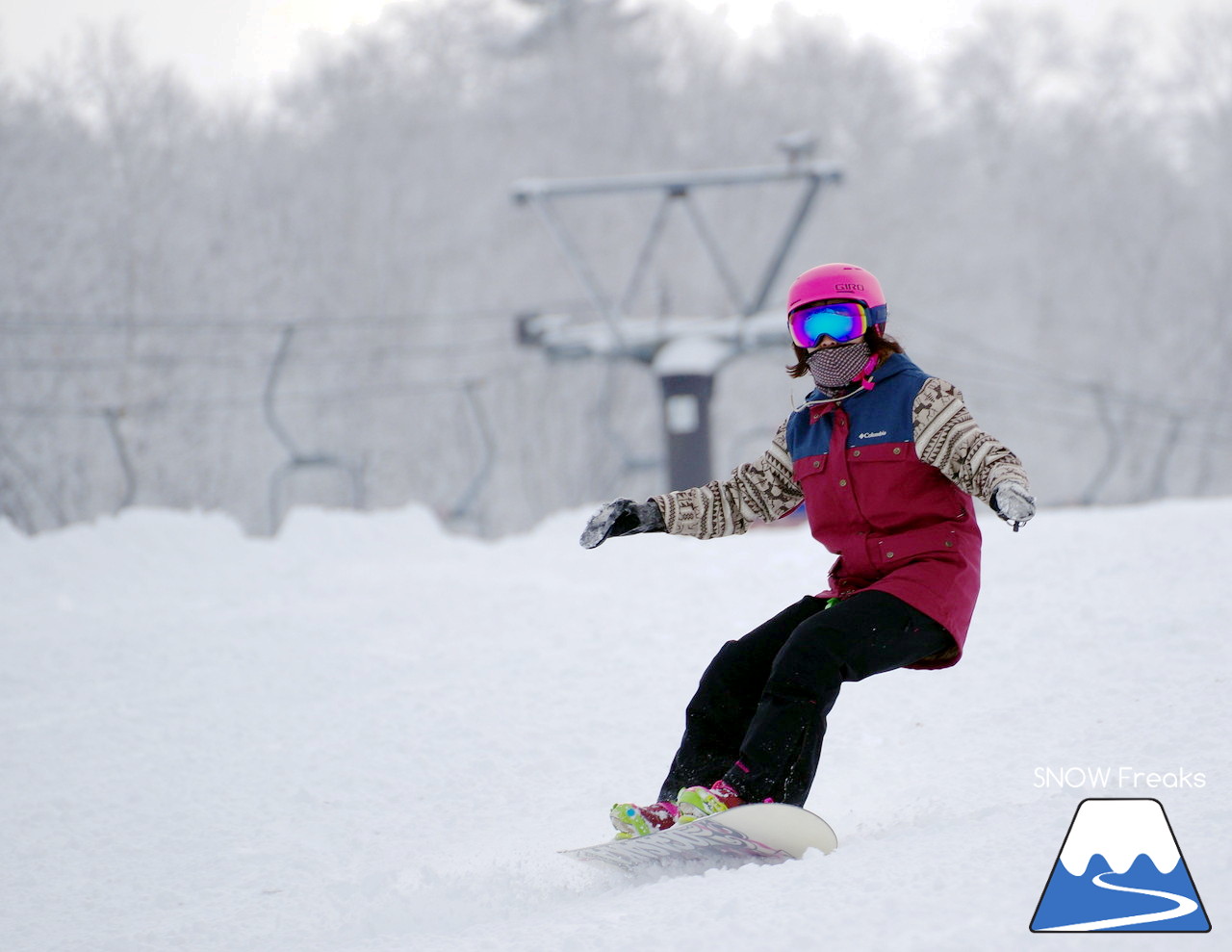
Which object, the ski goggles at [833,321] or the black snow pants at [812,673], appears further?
the ski goggles at [833,321]

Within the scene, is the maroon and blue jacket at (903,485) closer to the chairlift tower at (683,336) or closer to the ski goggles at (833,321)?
the ski goggles at (833,321)

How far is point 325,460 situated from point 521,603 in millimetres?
4711

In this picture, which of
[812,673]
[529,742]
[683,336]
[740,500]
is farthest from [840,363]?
[683,336]

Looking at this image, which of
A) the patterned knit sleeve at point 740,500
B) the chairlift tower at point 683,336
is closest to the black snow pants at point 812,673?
the patterned knit sleeve at point 740,500

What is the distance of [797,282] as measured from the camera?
9.20 feet

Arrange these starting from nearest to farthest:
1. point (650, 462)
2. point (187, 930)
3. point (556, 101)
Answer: point (187, 930)
point (650, 462)
point (556, 101)

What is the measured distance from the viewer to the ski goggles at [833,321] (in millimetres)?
2730

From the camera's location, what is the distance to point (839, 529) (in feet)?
8.89

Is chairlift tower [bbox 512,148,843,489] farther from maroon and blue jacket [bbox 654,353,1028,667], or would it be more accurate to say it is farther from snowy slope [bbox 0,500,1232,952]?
maroon and blue jacket [bbox 654,353,1028,667]

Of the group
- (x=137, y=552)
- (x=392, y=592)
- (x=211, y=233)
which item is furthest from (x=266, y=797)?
(x=211, y=233)

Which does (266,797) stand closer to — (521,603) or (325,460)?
(521,603)

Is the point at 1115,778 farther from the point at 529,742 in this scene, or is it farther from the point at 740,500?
the point at 529,742

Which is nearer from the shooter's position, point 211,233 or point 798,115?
point 211,233

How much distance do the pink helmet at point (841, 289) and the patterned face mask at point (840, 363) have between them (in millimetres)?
80
